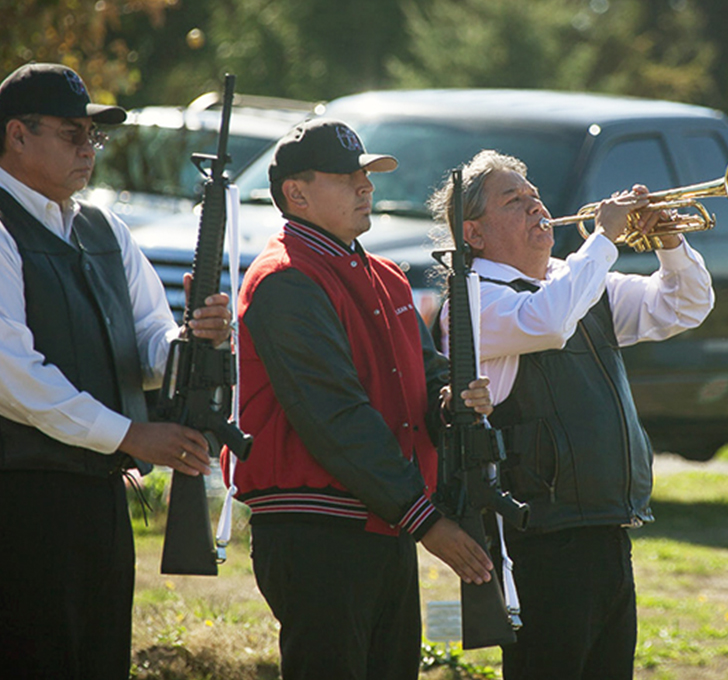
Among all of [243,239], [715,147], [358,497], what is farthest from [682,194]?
[715,147]

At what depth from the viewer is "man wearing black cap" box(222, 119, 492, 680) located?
3672 mm

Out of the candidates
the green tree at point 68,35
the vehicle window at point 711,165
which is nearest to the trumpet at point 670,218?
the vehicle window at point 711,165

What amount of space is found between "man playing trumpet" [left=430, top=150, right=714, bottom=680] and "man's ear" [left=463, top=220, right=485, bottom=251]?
0.06 metres

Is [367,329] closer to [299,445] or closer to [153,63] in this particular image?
[299,445]

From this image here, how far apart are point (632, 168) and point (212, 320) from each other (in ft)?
17.0

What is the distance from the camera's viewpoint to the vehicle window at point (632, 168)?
26.3ft

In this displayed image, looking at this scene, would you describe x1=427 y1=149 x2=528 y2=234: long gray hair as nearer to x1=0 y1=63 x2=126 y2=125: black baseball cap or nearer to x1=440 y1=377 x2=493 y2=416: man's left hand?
x1=440 y1=377 x2=493 y2=416: man's left hand

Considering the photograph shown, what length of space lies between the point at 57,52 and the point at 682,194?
527 cm

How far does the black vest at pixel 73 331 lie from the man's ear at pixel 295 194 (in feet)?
1.80

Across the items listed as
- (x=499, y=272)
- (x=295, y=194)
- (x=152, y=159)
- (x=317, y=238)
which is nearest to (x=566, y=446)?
(x=499, y=272)

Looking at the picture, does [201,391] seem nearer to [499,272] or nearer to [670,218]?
[499,272]

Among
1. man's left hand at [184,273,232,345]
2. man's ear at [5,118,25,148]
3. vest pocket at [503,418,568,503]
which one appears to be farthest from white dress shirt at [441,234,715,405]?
man's ear at [5,118,25,148]

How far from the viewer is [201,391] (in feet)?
11.8

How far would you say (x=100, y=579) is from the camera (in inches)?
148
